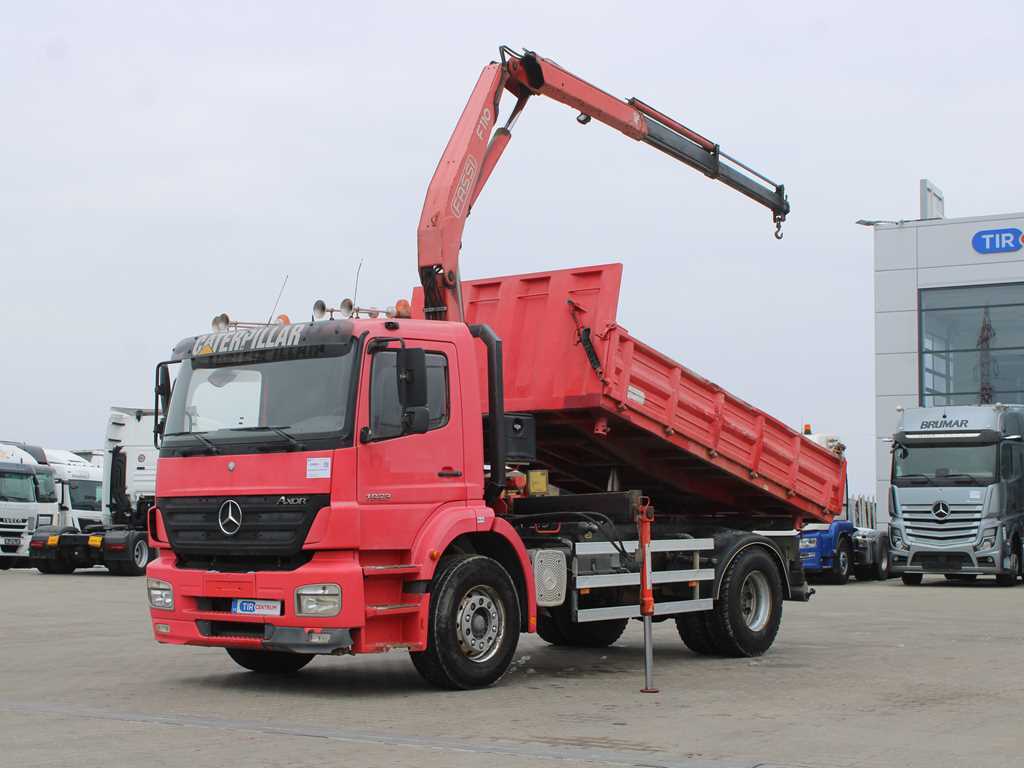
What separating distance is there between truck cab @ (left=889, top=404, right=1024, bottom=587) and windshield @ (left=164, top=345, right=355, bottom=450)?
18.3 m

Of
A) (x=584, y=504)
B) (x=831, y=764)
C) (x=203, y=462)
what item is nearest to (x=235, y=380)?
(x=203, y=462)

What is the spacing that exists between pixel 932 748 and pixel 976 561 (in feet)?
60.9

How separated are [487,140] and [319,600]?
195 inches

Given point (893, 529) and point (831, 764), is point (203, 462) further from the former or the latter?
point (893, 529)

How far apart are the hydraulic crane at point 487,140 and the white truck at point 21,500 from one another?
22358 millimetres

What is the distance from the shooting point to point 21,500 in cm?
3300

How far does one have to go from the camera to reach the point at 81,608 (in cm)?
1991

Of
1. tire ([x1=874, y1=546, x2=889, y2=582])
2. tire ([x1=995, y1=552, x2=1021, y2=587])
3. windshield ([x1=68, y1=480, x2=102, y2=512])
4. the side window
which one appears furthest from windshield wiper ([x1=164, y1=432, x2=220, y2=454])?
windshield ([x1=68, y1=480, x2=102, y2=512])

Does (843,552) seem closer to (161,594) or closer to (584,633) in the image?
(584,633)

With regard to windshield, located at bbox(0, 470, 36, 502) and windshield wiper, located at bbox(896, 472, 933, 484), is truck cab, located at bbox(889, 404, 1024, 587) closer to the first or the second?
windshield wiper, located at bbox(896, 472, 933, 484)

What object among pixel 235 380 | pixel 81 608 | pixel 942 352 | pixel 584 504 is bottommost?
pixel 81 608

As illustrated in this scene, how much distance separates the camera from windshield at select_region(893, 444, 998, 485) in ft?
83.3

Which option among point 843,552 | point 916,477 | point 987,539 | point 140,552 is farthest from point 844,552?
point 140,552

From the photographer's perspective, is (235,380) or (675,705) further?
(235,380)
